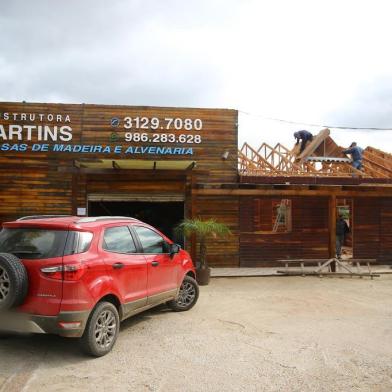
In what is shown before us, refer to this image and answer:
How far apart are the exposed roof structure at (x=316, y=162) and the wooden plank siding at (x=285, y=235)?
3.48 feet

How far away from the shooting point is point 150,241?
6.69m

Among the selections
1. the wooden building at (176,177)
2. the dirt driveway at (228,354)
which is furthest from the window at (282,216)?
the dirt driveway at (228,354)

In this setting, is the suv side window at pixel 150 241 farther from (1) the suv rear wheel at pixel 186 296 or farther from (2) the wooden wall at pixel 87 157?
(2) the wooden wall at pixel 87 157

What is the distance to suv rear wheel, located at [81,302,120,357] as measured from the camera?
4.95 m

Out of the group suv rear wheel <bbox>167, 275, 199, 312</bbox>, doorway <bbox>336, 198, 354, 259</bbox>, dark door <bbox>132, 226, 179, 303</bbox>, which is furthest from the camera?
doorway <bbox>336, 198, 354, 259</bbox>

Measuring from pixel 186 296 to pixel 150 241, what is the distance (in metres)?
1.58

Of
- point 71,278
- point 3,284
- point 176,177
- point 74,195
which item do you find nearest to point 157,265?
point 71,278

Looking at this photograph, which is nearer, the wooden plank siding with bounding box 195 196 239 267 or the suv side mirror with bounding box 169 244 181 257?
the suv side mirror with bounding box 169 244 181 257

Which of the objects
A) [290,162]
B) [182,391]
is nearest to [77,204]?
[290,162]

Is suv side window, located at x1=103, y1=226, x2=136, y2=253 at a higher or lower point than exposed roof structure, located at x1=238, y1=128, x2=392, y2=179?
lower

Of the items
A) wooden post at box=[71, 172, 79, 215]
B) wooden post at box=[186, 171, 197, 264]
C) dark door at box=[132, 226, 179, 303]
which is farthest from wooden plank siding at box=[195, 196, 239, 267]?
dark door at box=[132, 226, 179, 303]

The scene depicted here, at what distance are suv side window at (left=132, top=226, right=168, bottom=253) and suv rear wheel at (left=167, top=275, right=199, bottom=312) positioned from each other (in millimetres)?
1041

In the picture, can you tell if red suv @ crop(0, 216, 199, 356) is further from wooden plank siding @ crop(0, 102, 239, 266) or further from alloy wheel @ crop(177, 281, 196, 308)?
wooden plank siding @ crop(0, 102, 239, 266)

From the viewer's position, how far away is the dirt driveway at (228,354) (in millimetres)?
4332
